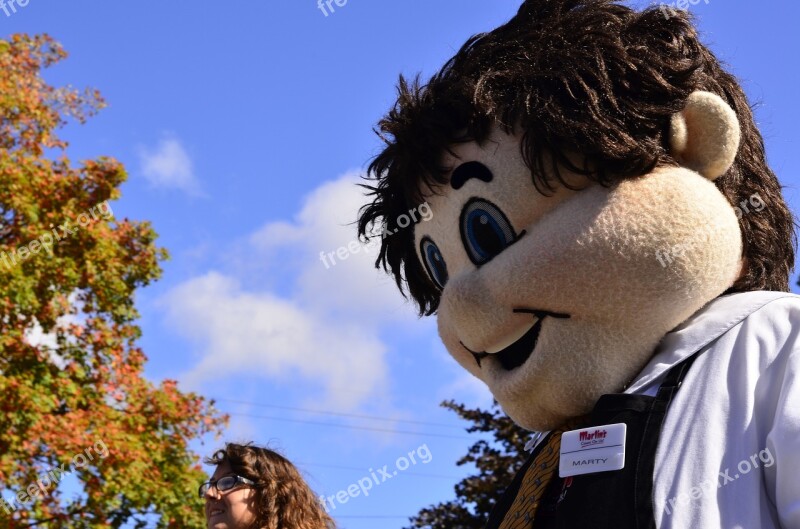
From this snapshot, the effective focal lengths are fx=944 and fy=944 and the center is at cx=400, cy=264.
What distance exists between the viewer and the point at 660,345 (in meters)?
2.61

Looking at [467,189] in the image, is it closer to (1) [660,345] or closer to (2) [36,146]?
(1) [660,345]

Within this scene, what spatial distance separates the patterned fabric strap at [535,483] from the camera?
2.61 m

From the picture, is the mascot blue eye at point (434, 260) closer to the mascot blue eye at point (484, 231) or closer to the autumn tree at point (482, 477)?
the mascot blue eye at point (484, 231)

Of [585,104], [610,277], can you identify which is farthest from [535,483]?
[585,104]

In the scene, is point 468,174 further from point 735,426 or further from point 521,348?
point 735,426

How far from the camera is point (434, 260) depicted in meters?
3.16

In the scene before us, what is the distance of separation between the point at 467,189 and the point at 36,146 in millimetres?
11008

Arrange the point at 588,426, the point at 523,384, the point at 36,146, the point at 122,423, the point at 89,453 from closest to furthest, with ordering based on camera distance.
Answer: the point at 588,426
the point at 523,384
the point at 89,453
the point at 122,423
the point at 36,146

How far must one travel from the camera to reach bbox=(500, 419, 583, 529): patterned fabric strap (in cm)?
261

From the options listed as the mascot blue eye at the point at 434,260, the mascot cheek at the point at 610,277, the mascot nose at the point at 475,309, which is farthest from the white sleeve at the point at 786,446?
the mascot blue eye at the point at 434,260

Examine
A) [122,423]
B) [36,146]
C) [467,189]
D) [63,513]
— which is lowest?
[467,189]

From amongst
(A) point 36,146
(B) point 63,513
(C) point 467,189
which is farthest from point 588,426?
(A) point 36,146

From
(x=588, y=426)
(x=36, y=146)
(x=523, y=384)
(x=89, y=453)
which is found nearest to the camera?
(x=588, y=426)

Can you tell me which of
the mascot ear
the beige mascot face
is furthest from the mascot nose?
the mascot ear
